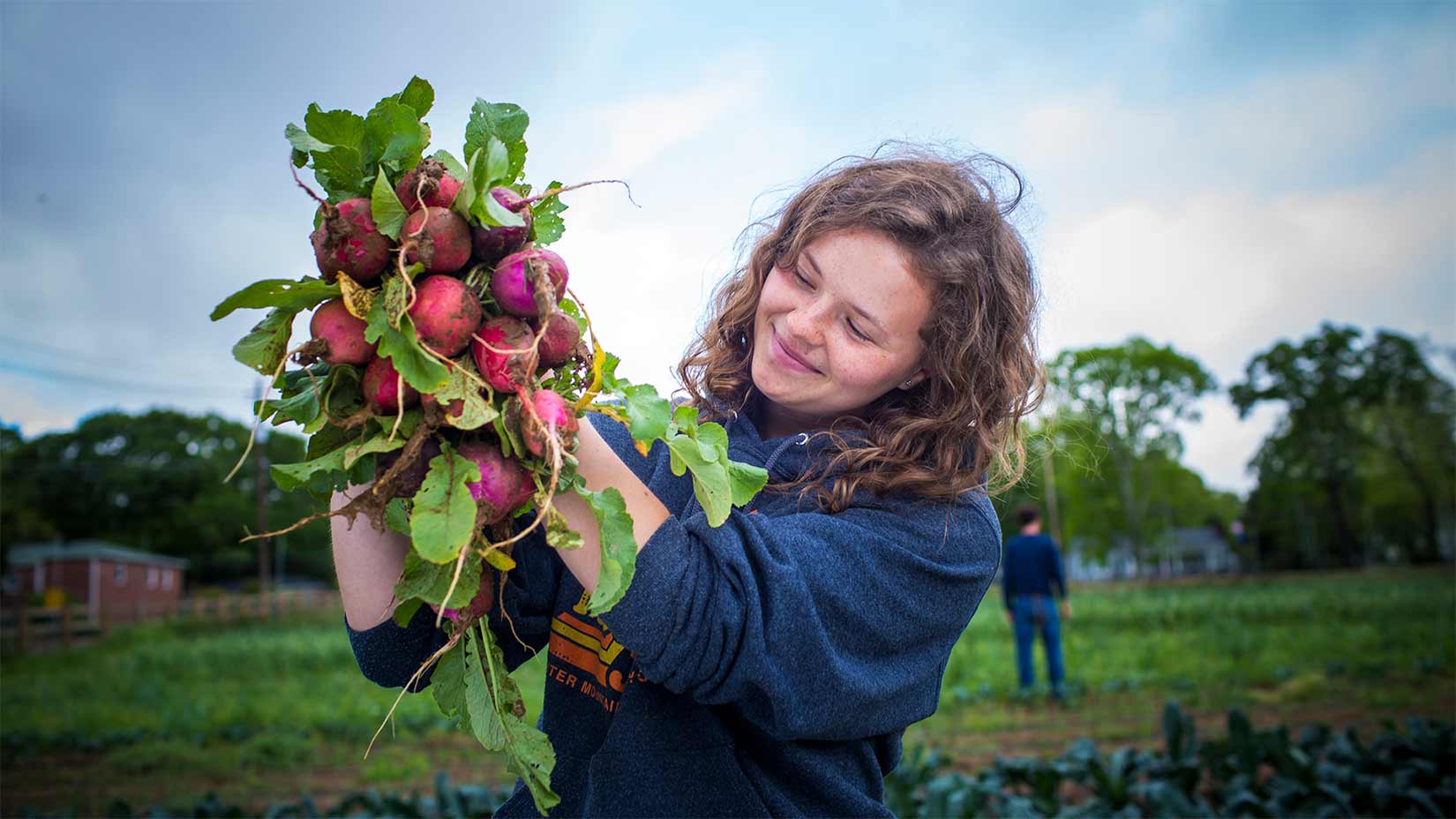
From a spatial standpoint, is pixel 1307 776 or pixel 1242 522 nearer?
pixel 1307 776

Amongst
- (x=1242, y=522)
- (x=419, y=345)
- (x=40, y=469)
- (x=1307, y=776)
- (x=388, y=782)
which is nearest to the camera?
(x=419, y=345)

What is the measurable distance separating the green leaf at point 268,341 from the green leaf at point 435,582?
0.97 ft

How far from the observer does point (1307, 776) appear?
157 inches

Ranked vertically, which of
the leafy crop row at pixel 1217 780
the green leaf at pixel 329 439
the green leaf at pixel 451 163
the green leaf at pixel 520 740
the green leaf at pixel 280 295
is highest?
the green leaf at pixel 451 163

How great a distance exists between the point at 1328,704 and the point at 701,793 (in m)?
8.50

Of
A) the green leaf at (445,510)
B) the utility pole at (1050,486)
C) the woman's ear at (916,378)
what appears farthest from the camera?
the utility pole at (1050,486)

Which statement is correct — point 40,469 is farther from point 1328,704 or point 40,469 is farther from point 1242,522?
point 1242,522

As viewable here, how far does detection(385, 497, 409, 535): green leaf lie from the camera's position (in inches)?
41.7

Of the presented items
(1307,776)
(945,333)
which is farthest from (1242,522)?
(945,333)

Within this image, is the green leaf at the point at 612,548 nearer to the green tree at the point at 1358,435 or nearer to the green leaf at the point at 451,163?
the green leaf at the point at 451,163

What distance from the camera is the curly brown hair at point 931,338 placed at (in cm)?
146

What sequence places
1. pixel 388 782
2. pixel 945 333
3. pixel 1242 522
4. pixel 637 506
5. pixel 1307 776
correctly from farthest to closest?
pixel 1242 522 < pixel 388 782 < pixel 1307 776 < pixel 945 333 < pixel 637 506

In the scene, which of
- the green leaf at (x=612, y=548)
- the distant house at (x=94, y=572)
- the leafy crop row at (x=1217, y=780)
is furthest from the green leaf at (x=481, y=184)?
the distant house at (x=94, y=572)

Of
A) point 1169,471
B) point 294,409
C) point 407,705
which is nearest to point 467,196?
point 294,409
